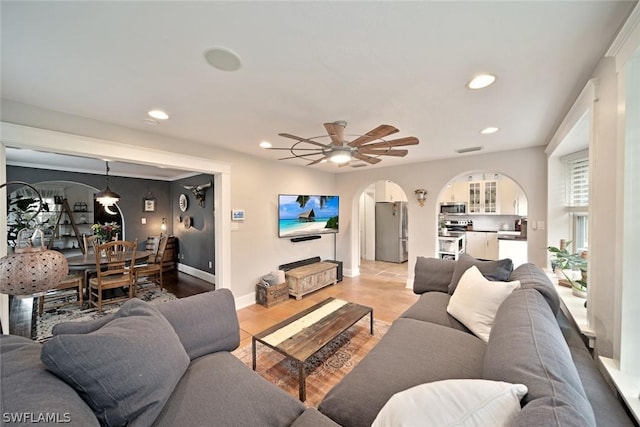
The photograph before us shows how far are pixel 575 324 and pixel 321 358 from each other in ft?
6.69

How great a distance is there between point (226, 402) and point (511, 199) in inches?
293

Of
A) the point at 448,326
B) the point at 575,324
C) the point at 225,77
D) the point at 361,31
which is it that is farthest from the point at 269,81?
the point at 575,324

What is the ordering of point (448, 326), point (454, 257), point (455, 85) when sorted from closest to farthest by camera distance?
point (455, 85)
point (448, 326)
point (454, 257)

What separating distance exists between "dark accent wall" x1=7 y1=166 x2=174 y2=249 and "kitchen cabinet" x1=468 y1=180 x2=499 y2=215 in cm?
827

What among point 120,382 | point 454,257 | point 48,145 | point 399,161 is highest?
point 399,161

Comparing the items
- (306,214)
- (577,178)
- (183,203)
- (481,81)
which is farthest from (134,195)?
(577,178)

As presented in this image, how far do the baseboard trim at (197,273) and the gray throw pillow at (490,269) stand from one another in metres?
4.43

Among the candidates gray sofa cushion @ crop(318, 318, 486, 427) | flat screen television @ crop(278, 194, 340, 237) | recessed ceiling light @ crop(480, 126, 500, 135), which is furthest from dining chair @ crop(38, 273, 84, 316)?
recessed ceiling light @ crop(480, 126, 500, 135)

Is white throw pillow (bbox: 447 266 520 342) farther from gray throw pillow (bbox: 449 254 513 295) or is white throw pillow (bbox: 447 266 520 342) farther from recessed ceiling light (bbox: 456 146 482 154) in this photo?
recessed ceiling light (bbox: 456 146 482 154)

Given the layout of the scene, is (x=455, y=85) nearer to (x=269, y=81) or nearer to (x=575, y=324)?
(x=269, y=81)

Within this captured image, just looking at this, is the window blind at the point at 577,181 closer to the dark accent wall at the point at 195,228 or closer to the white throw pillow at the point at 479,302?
the white throw pillow at the point at 479,302

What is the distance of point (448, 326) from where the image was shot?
78.0 inches

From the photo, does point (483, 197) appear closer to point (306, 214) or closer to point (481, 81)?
point (306, 214)

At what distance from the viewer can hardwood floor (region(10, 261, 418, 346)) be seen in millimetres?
2834
